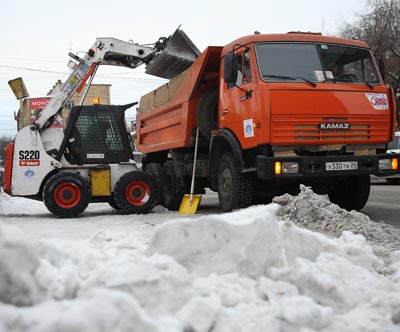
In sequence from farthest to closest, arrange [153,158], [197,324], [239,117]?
[153,158], [239,117], [197,324]

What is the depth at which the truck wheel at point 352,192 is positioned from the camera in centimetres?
842

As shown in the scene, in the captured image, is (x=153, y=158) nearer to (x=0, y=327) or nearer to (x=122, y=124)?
(x=122, y=124)

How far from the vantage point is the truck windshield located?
719 cm

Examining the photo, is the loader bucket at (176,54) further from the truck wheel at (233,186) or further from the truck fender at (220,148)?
the truck wheel at (233,186)

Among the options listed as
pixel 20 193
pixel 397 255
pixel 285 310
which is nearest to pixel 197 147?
pixel 20 193

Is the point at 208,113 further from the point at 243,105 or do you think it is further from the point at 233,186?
the point at 233,186

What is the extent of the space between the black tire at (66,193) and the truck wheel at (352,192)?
448 centimetres

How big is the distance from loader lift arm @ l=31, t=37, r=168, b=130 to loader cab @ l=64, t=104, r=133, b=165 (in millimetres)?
439

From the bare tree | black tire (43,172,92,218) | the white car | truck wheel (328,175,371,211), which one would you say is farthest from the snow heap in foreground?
the bare tree

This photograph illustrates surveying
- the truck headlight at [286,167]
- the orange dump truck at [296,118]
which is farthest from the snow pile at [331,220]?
the orange dump truck at [296,118]

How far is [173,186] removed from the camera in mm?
10391

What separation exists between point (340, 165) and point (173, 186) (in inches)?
165

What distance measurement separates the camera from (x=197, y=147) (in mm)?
9305

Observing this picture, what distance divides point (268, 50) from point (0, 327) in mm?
5960
